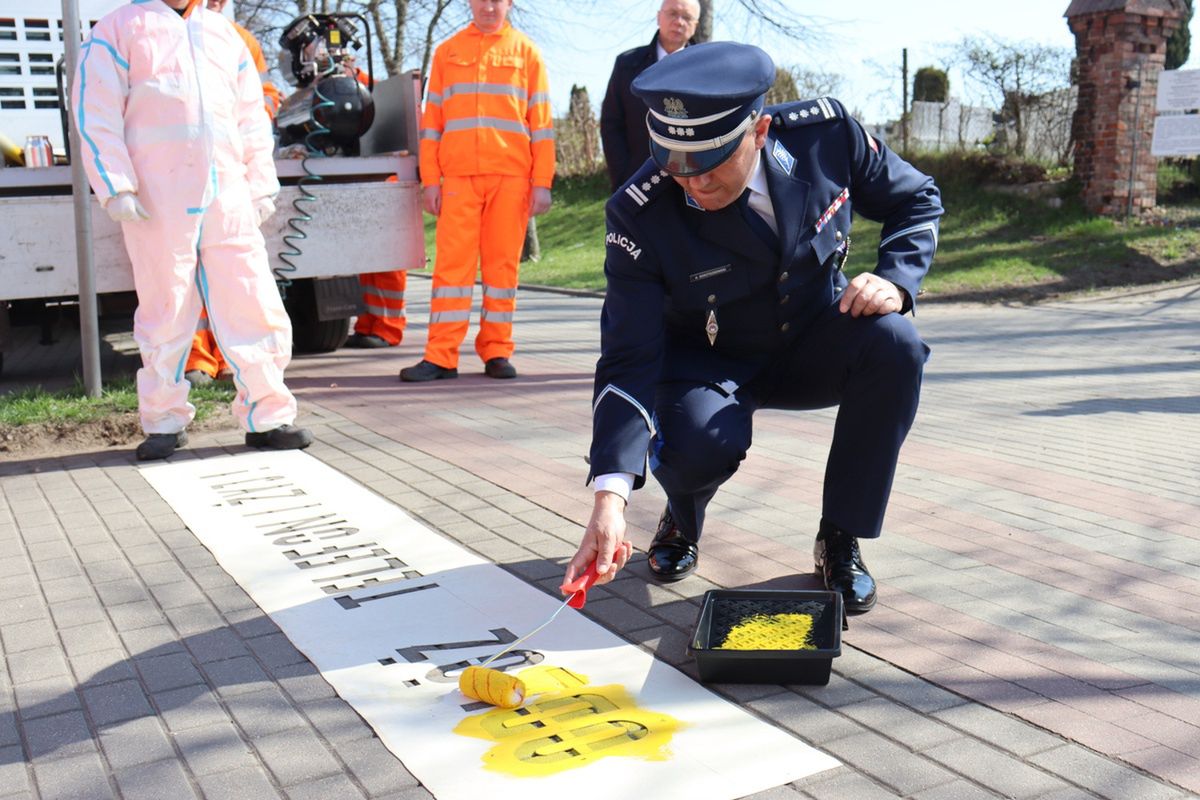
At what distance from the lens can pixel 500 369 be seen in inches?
283

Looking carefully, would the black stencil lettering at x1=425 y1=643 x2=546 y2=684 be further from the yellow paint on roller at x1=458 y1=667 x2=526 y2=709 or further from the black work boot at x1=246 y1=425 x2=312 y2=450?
the black work boot at x1=246 y1=425 x2=312 y2=450

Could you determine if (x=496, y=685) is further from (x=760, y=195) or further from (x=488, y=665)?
(x=760, y=195)

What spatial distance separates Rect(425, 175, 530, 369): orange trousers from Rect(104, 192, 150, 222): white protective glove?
2.23 metres

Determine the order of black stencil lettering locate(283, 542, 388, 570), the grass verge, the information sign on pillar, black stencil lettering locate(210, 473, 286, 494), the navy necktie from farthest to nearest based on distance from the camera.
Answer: the information sign on pillar, the grass verge, black stencil lettering locate(210, 473, 286, 494), black stencil lettering locate(283, 542, 388, 570), the navy necktie

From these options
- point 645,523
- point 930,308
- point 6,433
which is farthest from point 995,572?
point 930,308

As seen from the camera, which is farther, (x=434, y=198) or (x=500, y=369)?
(x=500, y=369)

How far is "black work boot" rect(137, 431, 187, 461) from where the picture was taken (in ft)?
17.2

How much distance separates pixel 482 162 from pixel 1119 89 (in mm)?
9852

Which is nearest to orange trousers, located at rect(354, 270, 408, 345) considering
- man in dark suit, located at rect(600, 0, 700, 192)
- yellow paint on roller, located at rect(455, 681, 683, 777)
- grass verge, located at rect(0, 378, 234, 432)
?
grass verge, located at rect(0, 378, 234, 432)

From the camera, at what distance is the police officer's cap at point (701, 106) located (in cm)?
272

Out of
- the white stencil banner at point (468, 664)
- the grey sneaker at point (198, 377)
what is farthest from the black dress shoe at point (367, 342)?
the white stencil banner at point (468, 664)

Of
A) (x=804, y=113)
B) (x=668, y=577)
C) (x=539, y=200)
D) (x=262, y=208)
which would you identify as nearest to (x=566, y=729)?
(x=668, y=577)

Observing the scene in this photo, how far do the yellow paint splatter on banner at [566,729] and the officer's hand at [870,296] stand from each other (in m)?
1.19

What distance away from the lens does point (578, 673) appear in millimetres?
2885
